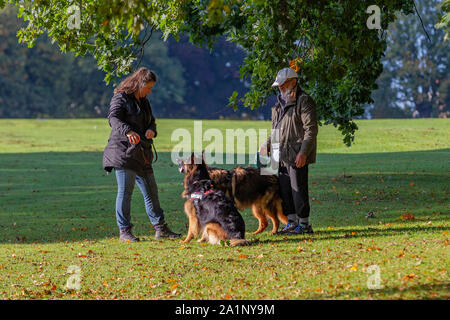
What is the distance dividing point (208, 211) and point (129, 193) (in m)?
1.30

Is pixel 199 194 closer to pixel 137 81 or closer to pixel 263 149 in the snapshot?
pixel 263 149

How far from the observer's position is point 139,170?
9516mm

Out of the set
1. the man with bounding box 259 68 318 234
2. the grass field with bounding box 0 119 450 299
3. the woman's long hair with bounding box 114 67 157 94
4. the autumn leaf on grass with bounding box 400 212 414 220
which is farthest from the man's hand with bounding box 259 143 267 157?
the autumn leaf on grass with bounding box 400 212 414 220

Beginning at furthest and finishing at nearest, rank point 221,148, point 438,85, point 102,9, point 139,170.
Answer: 1. point 438,85
2. point 221,148
3. point 139,170
4. point 102,9

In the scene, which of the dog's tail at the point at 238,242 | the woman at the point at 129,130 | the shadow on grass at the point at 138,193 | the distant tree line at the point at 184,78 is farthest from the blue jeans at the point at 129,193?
the distant tree line at the point at 184,78

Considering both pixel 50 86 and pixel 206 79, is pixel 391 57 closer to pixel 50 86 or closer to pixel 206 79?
pixel 206 79

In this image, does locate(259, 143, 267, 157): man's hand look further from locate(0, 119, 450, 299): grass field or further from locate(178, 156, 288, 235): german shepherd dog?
locate(0, 119, 450, 299): grass field

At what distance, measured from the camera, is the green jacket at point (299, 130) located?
9180mm

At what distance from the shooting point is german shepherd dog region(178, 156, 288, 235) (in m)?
9.79

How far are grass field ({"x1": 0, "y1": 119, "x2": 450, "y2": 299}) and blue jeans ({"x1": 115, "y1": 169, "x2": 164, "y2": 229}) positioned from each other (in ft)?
1.40

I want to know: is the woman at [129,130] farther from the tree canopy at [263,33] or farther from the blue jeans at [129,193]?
the tree canopy at [263,33]

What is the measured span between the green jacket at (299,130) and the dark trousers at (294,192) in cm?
18

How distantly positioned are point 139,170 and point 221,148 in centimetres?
2674

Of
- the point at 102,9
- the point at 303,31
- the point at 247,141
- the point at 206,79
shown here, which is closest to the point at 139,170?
the point at 303,31
